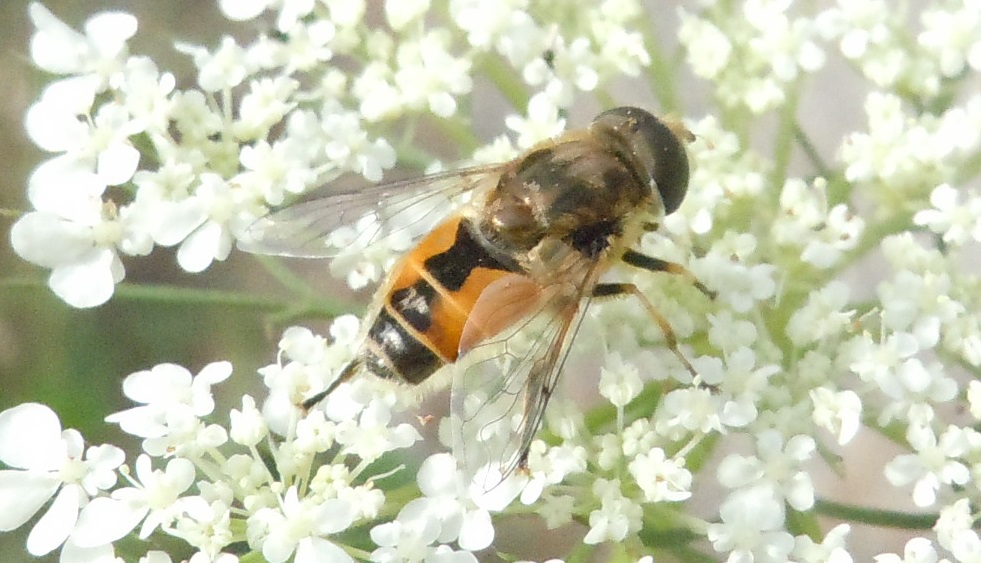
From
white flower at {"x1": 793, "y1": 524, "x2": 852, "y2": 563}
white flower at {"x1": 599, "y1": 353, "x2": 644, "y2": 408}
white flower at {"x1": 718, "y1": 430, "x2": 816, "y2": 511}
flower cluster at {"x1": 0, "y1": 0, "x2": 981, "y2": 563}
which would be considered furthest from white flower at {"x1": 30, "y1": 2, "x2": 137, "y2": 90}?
white flower at {"x1": 793, "y1": 524, "x2": 852, "y2": 563}

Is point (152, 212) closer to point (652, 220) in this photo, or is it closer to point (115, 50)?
point (115, 50)

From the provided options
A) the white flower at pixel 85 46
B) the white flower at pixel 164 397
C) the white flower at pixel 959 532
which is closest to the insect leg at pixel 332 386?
the white flower at pixel 164 397

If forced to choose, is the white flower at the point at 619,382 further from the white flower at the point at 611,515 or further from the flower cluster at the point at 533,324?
the white flower at the point at 611,515

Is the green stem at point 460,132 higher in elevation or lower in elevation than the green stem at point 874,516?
higher

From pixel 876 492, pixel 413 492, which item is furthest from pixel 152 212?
pixel 876 492

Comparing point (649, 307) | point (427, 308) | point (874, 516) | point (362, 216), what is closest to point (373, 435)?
point (427, 308)

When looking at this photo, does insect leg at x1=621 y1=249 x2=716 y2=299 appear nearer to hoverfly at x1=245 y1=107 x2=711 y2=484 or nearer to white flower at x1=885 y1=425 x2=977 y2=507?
hoverfly at x1=245 y1=107 x2=711 y2=484
